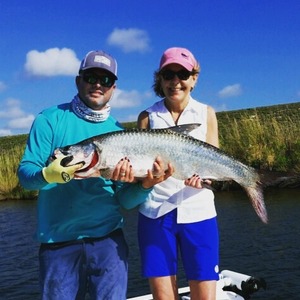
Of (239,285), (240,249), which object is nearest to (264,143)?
(240,249)

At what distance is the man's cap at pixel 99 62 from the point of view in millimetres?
3652

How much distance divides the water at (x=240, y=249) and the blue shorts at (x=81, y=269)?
4.98m

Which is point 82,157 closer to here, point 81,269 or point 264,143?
point 81,269

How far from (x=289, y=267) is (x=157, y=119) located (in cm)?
611

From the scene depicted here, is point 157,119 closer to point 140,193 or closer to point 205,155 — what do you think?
point 205,155

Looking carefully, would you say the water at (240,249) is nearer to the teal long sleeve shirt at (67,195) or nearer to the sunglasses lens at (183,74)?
the sunglasses lens at (183,74)

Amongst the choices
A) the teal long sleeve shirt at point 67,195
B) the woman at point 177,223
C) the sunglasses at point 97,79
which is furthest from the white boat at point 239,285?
the sunglasses at point 97,79

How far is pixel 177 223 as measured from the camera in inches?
167

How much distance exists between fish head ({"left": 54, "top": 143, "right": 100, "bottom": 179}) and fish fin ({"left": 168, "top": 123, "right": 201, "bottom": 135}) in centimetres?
77

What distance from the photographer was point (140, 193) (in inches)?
150

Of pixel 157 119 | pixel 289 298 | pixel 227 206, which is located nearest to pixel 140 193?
pixel 157 119

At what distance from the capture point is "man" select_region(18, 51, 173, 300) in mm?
3537

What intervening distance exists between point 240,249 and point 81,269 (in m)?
7.53

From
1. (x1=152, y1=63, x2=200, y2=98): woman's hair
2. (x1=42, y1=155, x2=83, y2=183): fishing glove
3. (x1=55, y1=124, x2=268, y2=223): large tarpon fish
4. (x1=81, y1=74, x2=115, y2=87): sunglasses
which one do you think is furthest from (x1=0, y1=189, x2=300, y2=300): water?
(x1=42, y1=155, x2=83, y2=183): fishing glove
